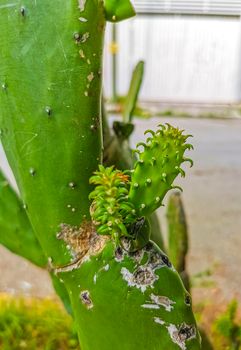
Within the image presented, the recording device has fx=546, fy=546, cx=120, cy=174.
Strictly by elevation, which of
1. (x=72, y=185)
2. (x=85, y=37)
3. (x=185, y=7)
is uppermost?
(x=85, y=37)

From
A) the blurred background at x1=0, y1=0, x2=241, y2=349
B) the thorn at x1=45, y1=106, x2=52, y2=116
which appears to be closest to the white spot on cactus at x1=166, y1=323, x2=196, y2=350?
the thorn at x1=45, y1=106, x2=52, y2=116

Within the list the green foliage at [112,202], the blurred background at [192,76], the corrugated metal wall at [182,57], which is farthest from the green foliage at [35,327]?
the corrugated metal wall at [182,57]

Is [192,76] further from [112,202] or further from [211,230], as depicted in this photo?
[112,202]

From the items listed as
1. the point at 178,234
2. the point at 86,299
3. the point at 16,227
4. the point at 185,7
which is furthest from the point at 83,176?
the point at 185,7

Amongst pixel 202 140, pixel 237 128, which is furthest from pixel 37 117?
pixel 237 128

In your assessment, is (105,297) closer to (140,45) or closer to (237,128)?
(237,128)

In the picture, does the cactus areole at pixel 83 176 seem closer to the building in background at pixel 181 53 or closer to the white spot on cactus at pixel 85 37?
the white spot on cactus at pixel 85 37
